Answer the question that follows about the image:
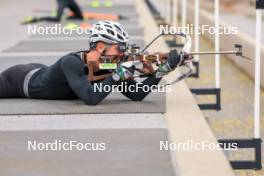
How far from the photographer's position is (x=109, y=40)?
7.06 meters

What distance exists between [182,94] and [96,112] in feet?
5.03

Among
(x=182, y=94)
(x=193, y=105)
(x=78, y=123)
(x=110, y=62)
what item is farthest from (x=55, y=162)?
(x=182, y=94)

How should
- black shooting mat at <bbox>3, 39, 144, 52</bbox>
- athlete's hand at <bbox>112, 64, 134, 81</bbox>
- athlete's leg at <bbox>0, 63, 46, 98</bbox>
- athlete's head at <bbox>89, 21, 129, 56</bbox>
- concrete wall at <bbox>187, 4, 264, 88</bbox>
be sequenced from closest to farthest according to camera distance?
athlete's hand at <bbox>112, 64, 134, 81</bbox>
athlete's head at <bbox>89, 21, 129, 56</bbox>
athlete's leg at <bbox>0, 63, 46, 98</bbox>
concrete wall at <bbox>187, 4, 264, 88</bbox>
black shooting mat at <bbox>3, 39, 144, 52</bbox>

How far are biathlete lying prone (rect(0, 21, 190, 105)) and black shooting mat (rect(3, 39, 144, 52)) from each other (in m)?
4.56

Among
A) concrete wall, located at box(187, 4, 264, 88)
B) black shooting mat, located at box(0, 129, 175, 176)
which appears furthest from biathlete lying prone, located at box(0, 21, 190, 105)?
concrete wall, located at box(187, 4, 264, 88)

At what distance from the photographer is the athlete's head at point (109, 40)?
706cm

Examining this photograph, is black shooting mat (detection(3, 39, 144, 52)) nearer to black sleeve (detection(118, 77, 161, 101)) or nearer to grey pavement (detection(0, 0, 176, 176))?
grey pavement (detection(0, 0, 176, 176))

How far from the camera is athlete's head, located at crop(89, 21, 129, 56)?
7.06m

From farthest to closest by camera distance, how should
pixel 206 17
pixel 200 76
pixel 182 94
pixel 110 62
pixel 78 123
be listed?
pixel 206 17, pixel 200 76, pixel 182 94, pixel 110 62, pixel 78 123

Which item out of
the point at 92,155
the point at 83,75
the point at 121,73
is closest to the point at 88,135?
the point at 92,155

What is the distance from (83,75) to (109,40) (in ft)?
1.18

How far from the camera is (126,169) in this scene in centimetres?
518

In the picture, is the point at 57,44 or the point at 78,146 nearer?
the point at 78,146

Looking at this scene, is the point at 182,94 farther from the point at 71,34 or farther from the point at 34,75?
the point at 71,34
